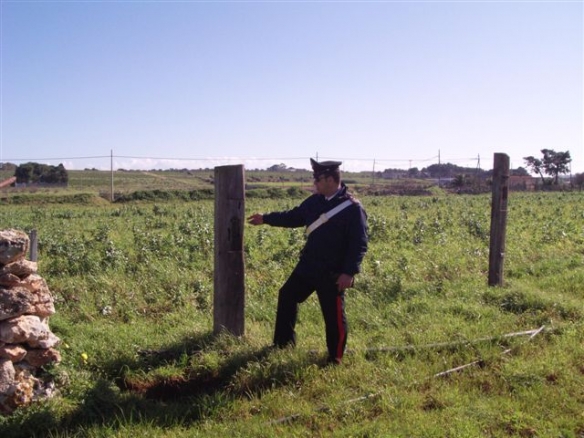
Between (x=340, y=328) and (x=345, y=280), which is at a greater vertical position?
(x=345, y=280)

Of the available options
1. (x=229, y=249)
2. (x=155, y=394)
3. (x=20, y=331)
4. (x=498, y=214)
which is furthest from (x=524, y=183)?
(x=20, y=331)

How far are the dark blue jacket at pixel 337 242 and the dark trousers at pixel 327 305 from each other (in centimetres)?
12

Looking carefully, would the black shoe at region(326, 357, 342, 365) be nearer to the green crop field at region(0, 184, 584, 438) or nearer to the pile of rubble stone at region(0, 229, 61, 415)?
the green crop field at region(0, 184, 584, 438)

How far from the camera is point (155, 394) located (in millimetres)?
4867

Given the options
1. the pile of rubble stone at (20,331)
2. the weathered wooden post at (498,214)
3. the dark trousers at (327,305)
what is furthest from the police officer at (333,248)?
the weathered wooden post at (498,214)

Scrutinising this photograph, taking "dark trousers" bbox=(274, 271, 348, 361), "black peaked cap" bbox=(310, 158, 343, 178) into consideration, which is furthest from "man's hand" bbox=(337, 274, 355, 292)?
"black peaked cap" bbox=(310, 158, 343, 178)

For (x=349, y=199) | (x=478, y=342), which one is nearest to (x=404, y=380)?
(x=478, y=342)

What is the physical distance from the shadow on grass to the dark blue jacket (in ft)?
2.84

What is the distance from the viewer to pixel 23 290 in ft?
14.7

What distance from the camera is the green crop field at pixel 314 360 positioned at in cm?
407

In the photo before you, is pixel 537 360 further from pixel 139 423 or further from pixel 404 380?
pixel 139 423

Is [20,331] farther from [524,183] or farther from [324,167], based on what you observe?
[524,183]

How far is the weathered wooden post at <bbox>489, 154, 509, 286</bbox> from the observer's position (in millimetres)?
7824

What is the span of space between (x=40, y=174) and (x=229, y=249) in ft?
173
